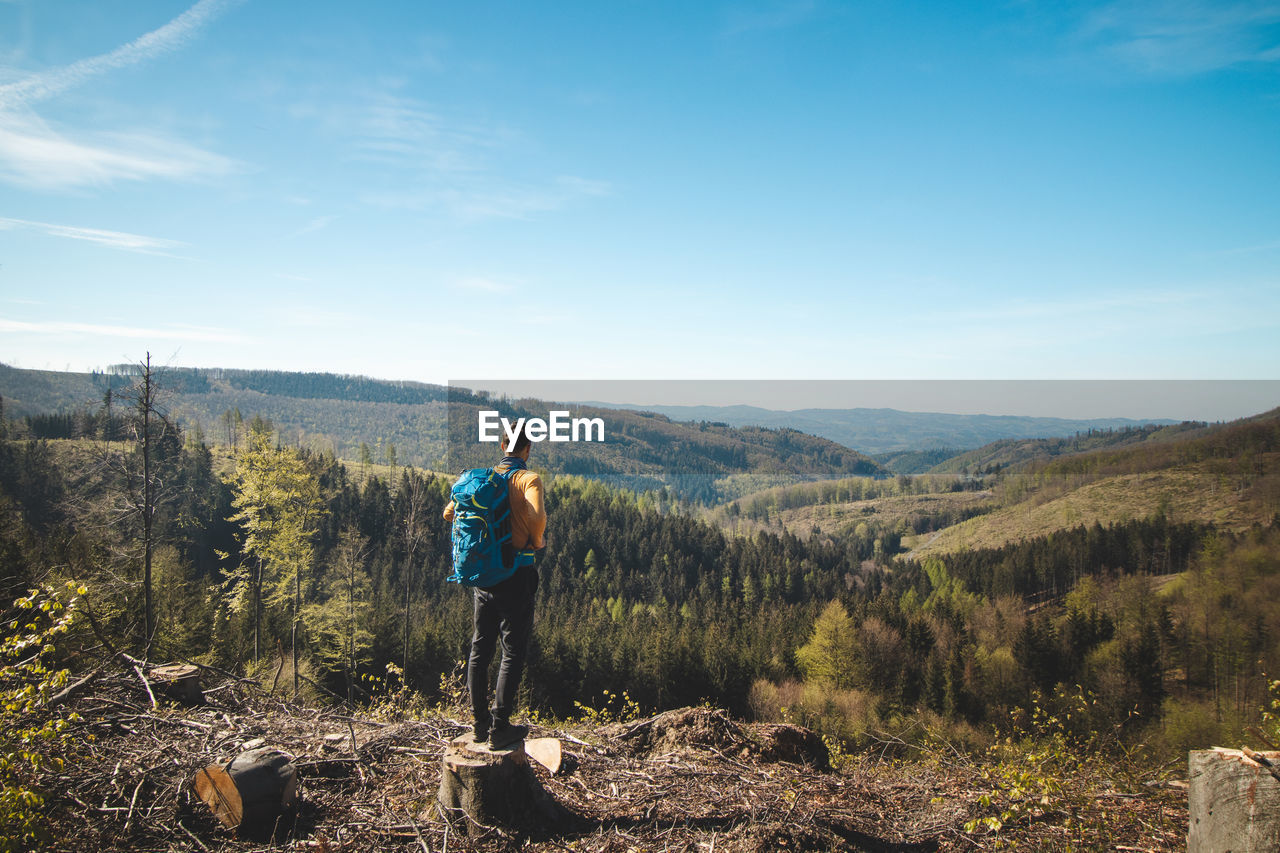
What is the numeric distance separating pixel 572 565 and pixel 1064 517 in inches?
4671

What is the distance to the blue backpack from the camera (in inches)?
213

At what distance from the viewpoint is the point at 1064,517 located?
136m

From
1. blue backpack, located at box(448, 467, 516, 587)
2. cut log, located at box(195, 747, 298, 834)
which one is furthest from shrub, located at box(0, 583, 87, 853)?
blue backpack, located at box(448, 467, 516, 587)

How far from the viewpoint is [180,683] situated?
7.39 m

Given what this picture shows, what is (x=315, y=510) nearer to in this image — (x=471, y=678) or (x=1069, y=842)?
(x=471, y=678)

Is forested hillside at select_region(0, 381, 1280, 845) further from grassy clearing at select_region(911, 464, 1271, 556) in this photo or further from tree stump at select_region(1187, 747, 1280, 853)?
grassy clearing at select_region(911, 464, 1271, 556)

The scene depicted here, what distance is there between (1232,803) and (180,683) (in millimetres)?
10379

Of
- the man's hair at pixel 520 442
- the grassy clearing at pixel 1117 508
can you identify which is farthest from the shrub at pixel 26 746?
the grassy clearing at pixel 1117 508

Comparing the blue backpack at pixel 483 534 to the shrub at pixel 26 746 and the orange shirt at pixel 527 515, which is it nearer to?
the orange shirt at pixel 527 515

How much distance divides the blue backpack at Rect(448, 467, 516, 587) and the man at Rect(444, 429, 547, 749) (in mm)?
100

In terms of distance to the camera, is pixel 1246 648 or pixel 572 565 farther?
pixel 572 565

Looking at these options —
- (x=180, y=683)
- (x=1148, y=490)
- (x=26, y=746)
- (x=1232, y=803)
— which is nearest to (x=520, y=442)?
(x=26, y=746)

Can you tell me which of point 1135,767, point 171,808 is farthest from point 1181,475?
point 171,808

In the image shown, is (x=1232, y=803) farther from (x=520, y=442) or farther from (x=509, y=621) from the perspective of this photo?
(x=520, y=442)
